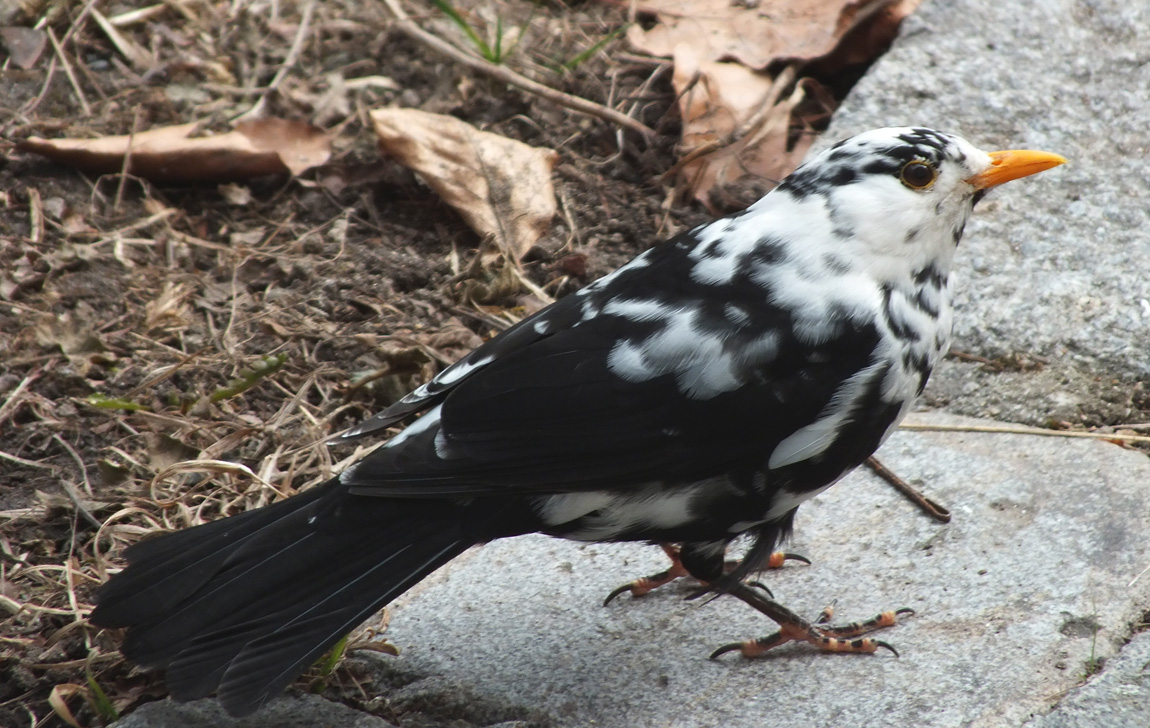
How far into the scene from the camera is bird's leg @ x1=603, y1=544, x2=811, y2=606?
3.19m

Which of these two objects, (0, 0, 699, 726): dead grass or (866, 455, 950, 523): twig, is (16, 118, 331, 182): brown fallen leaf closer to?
(0, 0, 699, 726): dead grass

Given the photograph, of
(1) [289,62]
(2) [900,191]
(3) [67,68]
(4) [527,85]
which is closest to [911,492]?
(2) [900,191]

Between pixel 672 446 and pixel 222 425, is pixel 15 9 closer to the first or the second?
pixel 222 425

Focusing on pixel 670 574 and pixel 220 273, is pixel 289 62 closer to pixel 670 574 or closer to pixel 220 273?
pixel 220 273

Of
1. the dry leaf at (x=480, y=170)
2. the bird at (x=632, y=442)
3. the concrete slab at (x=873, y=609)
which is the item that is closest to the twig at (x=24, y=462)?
the bird at (x=632, y=442)

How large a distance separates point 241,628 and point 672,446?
3.37ft

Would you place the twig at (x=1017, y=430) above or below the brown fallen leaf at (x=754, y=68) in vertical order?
below

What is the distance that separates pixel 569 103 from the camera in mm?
4555

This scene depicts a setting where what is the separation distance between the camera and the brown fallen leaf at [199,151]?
4266 mm

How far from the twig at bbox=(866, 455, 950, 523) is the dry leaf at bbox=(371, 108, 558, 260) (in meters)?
1.45

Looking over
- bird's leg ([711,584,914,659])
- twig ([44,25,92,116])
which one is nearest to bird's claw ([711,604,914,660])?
bird's leg ([711,584,914,659])

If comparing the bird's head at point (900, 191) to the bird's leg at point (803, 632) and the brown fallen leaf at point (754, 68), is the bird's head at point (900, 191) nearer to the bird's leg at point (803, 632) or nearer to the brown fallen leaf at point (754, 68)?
the bird's leg at point (803, 632)

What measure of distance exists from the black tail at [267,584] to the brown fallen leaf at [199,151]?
6.37ft

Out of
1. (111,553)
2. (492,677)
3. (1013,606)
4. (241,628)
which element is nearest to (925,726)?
(1013,606)
